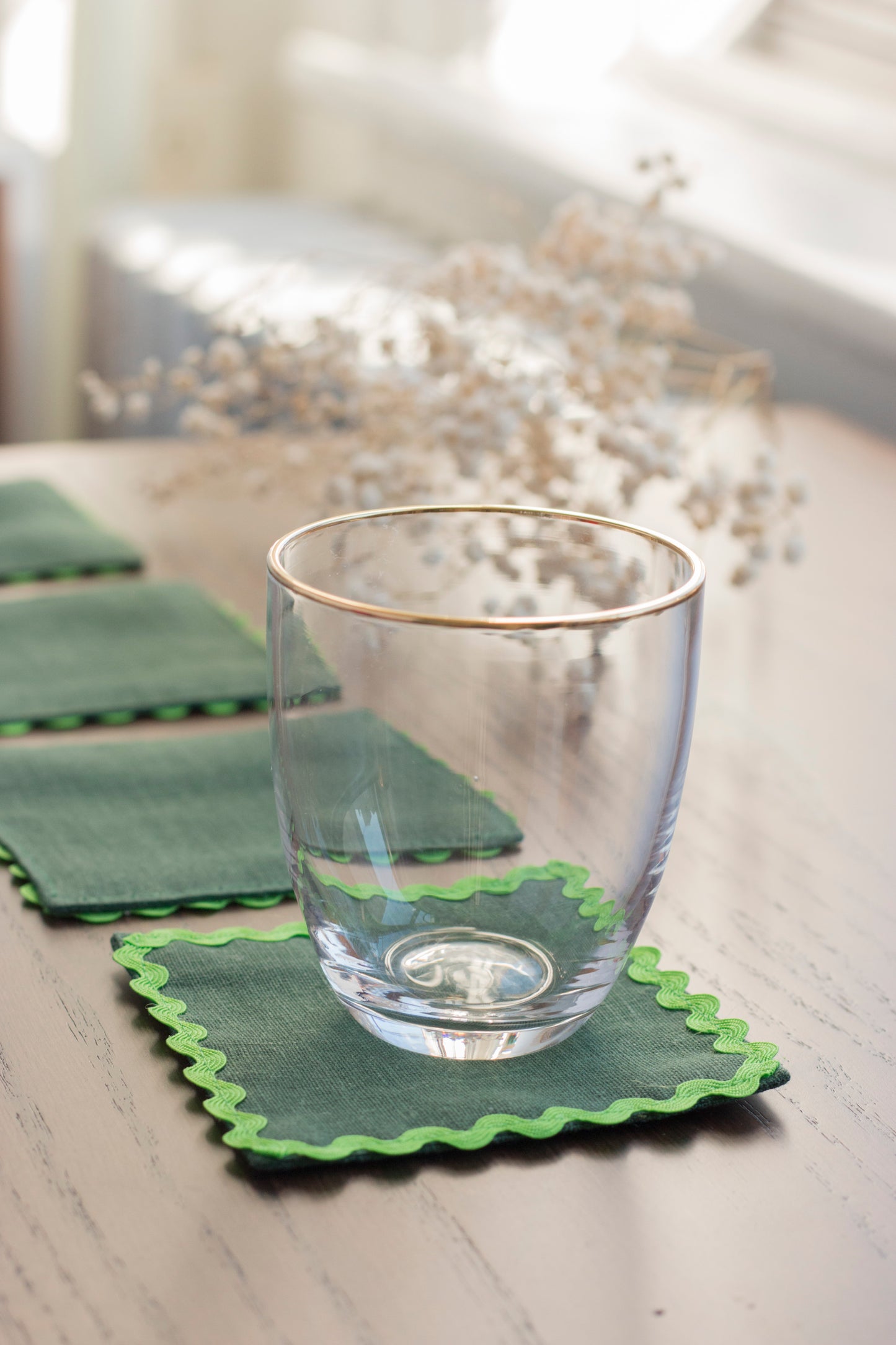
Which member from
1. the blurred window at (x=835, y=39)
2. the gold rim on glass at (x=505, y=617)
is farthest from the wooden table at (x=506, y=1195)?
the blurred window at (x=835, y=39)

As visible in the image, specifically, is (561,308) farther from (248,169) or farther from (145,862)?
(248,169)

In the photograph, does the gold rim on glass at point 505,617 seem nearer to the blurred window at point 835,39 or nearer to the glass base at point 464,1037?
the glass base at point 464,1037

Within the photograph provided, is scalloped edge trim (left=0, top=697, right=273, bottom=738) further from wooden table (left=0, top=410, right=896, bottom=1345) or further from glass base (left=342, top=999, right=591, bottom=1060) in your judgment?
glass base (left=342, top=999, right=591, bottom=1060)

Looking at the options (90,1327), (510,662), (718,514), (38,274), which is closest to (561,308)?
(718,514)

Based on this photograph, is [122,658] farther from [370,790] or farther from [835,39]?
[835,39]

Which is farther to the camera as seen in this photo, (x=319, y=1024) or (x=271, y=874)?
(x=271, y=874)

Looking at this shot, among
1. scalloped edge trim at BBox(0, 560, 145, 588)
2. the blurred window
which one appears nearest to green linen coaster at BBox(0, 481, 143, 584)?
scalloped edge trim at BBox(0, 560, 145, 588)
